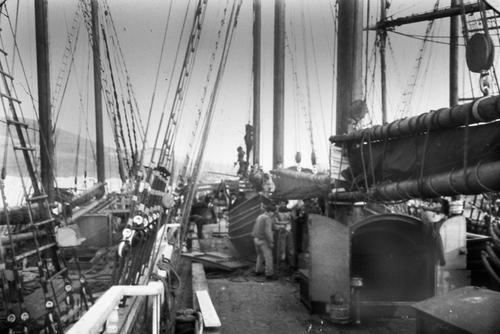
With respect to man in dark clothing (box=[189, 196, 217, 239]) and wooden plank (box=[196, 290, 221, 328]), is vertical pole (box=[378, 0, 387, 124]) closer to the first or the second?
man in dark clothing (box=[189, 196, 217, 239])

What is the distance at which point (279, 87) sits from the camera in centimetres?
2123

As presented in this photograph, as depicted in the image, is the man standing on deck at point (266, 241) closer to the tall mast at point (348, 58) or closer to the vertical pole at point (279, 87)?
the tall mast at point (348, 58)

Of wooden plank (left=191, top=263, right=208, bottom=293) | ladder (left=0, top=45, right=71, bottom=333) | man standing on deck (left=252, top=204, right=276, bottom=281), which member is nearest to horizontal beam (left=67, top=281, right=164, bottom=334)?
ladder (left=0, top=45, right=71, bottom=333)

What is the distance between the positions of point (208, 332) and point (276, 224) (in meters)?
9.09

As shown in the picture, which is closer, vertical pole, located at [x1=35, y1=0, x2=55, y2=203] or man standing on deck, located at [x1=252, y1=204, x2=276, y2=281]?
vertical pole, located at [x1=35, y1=0, x2=55, y2=203]

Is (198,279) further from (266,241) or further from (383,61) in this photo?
(383,61)

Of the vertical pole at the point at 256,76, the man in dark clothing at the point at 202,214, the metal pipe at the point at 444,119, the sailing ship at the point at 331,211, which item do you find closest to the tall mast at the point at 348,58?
the sailing ship at the point at 331,211

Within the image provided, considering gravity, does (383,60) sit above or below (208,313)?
above

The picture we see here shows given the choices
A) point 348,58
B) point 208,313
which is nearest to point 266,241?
point 348,58

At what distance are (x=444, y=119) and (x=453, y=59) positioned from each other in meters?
23.8

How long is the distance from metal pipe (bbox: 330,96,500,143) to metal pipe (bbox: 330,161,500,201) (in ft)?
1.62

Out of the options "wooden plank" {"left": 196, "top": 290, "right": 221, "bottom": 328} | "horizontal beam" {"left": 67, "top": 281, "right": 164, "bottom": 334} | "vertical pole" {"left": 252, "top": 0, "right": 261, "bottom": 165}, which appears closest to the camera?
"horizontal beam" {"left": 67, "top": 281, "right": 164, "bottom": 334}

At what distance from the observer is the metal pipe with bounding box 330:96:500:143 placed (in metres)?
4.34

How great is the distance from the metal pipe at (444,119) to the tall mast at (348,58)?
239 cm
